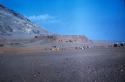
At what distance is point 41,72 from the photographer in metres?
4.71

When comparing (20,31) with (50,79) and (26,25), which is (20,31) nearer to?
(26,25)

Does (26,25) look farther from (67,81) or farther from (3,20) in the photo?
(67,81)

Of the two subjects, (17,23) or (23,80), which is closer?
(23,80)

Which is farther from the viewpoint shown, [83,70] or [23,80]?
[83,70]

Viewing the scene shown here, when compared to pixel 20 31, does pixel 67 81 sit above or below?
below

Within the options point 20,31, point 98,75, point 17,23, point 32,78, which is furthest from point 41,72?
point 17,23

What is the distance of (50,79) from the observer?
4.07 metres

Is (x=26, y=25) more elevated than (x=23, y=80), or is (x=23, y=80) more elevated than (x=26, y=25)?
(x=26, y=25)

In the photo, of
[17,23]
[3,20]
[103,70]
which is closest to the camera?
[103,70]

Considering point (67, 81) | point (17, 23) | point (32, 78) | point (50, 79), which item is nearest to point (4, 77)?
point (32, 78)

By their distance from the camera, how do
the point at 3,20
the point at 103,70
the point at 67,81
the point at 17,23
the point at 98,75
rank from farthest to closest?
the point at 17,23 → the point at 3,20 → the point at 103,70 → the point at 98,75 → the point at 67,81

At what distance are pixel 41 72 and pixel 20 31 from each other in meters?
17.4

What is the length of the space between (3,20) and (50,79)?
18.4 metres

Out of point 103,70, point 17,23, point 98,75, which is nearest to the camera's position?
point 98,75
